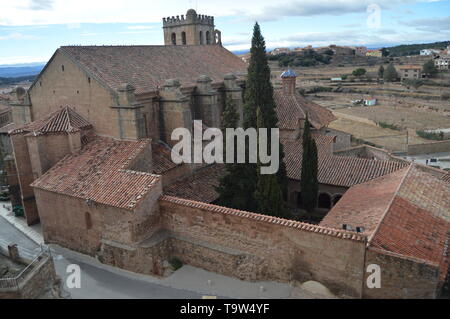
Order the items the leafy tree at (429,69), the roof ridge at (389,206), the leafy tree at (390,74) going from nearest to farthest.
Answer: the roof ridge at (389,206) → the leafy tree at (429,69) → the leafy tree at (390,74)

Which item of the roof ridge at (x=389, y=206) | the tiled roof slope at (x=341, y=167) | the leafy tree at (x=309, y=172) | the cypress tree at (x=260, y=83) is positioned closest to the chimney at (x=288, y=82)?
the tiled roof slope at (x=341, y=167)

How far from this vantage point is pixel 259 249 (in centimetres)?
1345

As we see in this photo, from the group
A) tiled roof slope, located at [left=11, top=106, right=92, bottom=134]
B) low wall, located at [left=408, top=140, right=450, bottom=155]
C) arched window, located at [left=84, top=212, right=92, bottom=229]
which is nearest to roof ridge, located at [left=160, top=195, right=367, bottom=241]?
arched window, located at [left=84, top=212, right=92, bottom=229]

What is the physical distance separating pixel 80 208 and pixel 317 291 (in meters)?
10.2

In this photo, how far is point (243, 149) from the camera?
1708cm

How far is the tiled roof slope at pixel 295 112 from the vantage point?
24.2 metres

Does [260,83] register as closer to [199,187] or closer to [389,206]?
[199,187]

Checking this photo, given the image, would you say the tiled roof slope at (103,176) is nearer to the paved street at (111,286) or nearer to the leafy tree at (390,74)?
the paved street at (111,286)

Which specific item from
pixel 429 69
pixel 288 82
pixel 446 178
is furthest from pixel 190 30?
pixel 429 69

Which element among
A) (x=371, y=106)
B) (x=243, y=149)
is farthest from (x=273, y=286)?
(x=371, y=106)

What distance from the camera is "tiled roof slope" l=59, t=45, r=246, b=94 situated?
59.9ft

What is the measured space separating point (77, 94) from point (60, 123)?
1696 mm

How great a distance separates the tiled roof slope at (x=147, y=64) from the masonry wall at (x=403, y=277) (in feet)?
43.6

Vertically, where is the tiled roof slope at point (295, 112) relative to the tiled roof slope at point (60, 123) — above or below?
below
